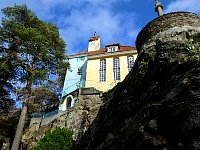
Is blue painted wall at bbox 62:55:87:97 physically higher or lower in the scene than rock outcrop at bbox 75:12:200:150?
higher

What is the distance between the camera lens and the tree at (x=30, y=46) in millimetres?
18288

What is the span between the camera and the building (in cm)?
2617

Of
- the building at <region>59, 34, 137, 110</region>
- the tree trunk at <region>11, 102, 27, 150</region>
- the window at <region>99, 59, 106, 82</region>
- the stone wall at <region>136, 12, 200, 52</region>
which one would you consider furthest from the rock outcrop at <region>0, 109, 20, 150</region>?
the stone wall at <region>136, 12, 200, 52</region>

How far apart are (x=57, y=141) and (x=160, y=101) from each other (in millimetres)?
10395

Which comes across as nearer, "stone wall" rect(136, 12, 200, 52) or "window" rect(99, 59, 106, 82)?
"stone wall" rect(136, 12, 200, 52)

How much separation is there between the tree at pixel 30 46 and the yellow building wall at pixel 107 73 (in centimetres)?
668

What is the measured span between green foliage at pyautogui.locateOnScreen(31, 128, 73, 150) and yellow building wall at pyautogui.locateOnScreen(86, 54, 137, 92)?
866 centimetres

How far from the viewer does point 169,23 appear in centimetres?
1534

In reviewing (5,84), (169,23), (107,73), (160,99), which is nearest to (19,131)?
(5,84)

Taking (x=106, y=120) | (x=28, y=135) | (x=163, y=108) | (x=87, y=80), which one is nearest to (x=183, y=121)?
(x=163, y=108)

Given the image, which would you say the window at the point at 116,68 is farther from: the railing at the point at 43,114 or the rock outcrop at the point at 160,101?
the rock outcrop at the point at 160,101

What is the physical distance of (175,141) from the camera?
727 centimetres

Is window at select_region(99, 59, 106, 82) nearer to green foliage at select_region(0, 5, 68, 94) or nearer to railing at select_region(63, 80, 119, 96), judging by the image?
railing at select_region(63, 80, 119, 96)

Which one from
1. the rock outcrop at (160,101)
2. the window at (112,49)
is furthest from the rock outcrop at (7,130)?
the window at (112,49)
